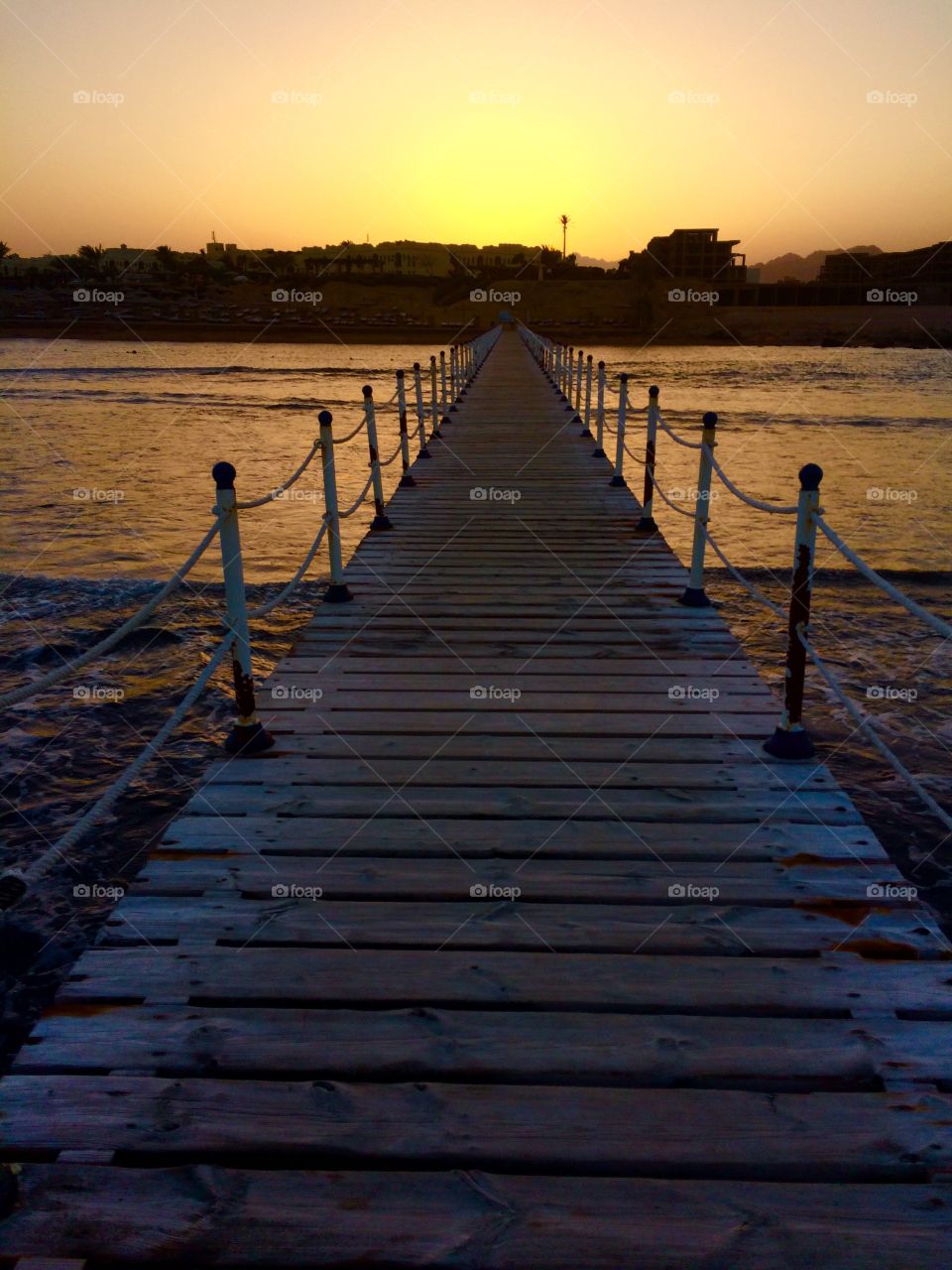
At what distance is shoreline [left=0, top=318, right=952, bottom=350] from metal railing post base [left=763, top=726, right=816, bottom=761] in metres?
87.4

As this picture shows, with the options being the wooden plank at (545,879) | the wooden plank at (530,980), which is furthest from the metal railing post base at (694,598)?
the wooden plank at (530,980)

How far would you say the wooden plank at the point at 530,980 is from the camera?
276 centimetres

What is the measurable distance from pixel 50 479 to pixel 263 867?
65.5ft

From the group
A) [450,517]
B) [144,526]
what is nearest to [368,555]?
[450,517]

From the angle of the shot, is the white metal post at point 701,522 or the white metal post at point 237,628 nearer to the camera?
the white metal post at point 237,628

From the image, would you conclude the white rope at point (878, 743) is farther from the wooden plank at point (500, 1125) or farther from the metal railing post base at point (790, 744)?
the wooden plank at point (500, 1125)

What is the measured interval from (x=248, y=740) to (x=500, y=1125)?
2.68 m

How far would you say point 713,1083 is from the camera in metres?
2.47

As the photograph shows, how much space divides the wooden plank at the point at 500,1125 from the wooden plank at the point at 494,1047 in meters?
0.05

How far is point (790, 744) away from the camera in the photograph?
4.46 meters

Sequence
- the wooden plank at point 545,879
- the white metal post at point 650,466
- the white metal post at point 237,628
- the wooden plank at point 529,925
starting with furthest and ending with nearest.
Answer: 1. the white metal post at point 650,466
2. the white metal post at point 237,628
3. the wooden plank at point 545,879
4. the wooden plank at point 529,925

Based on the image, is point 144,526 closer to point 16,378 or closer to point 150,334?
point 16,378

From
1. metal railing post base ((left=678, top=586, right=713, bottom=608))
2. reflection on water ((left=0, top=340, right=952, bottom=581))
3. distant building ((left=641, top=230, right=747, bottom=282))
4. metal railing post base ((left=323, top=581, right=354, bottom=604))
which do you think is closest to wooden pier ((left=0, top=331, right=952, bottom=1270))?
metal railing post base ((left=678, top=586, right=713, bottom=608))

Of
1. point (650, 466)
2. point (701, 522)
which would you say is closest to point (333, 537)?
point (701, 522)
